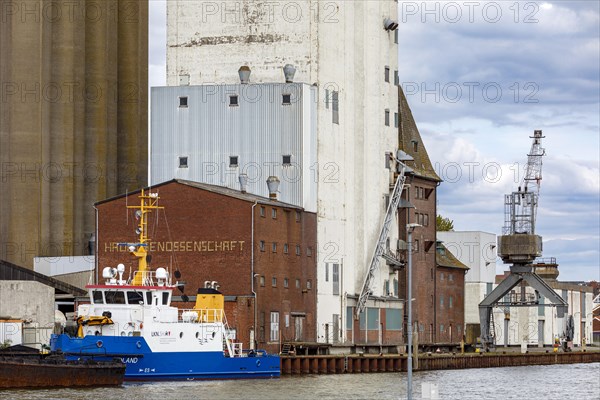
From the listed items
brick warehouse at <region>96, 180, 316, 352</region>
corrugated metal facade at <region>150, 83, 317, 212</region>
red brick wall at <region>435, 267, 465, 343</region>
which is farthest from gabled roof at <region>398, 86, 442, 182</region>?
brick warehouse at <region>96, 180, 316, 352</region>

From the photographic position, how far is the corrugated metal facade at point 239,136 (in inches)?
3595

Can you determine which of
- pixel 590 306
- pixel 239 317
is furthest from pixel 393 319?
pixel 590 306

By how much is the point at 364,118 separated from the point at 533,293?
44.3 metres

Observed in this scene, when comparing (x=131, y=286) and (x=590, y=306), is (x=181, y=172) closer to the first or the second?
(x=131, y=286)

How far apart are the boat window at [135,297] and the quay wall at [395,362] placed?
1340cm

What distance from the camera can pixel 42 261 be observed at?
107 metres

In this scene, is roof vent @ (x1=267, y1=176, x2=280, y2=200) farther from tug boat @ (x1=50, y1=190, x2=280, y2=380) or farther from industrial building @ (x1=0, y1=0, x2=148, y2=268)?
industrial building @ (x1=0, y1=0, x2=148, y2=268)

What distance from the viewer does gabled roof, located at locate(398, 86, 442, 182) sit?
362ft

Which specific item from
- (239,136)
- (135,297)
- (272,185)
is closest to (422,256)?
(272,185)

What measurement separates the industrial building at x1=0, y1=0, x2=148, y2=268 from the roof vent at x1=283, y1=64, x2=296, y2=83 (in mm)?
28755

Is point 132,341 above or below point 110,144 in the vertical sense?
below

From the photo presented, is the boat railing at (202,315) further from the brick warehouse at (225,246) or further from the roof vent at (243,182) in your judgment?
the roof vent at (243,182)

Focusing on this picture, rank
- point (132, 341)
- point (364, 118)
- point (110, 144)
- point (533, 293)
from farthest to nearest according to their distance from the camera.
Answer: point (533, 293) < point (110, 144) < point (364, 118) < point (132, 341)

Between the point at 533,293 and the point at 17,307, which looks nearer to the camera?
the point at 17,307
